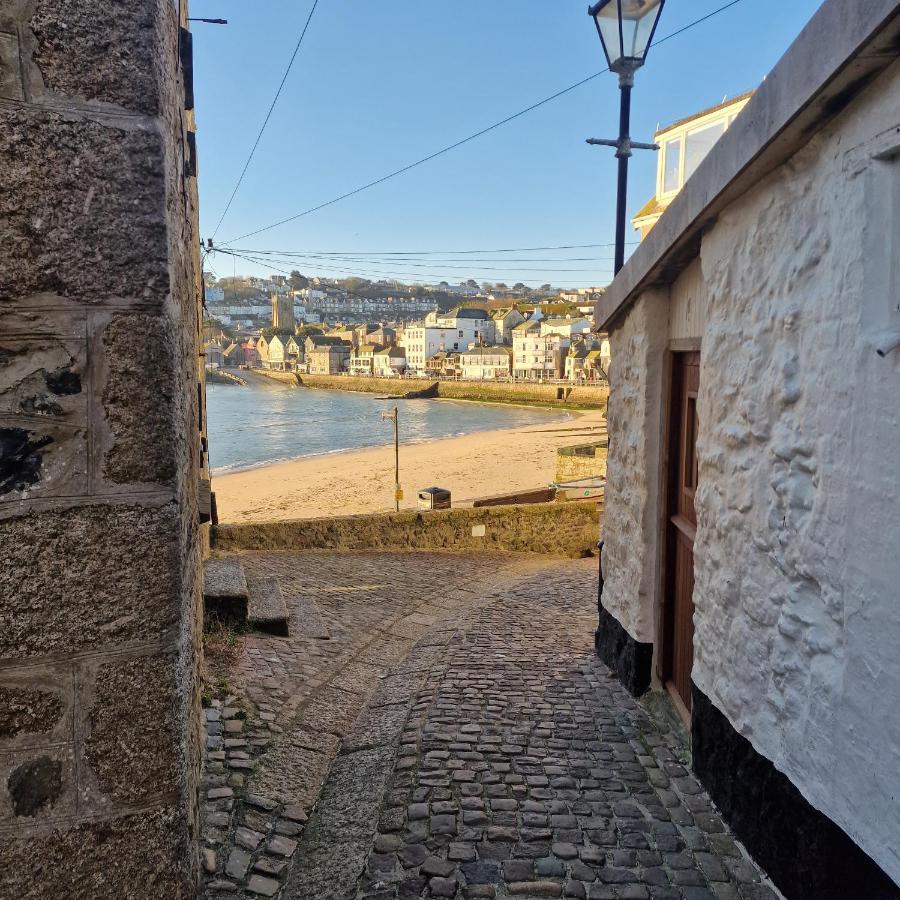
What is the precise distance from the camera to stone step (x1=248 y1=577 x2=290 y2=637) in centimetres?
657

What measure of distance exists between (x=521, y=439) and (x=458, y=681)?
3928 cm

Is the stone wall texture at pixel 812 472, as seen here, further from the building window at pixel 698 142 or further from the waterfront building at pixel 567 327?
the waterfront building at pixel 567 327

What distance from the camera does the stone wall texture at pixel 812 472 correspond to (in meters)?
2.27

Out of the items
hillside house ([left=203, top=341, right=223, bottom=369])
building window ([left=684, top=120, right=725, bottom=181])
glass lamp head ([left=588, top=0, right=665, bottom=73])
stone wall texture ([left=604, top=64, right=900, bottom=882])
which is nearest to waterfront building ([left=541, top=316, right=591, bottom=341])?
hillside house ([left=203, top=341, right=223, bottom=369])

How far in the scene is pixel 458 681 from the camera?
5438 mm

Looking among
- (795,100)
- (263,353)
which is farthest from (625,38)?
(263,353)

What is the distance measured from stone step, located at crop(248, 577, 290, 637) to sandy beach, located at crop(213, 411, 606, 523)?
11.5 m

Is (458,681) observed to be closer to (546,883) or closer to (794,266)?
(546,883)

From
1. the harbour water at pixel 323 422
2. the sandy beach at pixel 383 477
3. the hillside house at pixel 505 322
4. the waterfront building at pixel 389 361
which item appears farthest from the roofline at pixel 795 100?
the hillside house at pixel 505 322

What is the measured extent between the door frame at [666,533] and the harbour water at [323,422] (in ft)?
108

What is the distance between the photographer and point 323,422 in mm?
61469

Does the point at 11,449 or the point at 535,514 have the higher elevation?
the point at 11,449

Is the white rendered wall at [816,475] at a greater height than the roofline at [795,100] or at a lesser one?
lesser

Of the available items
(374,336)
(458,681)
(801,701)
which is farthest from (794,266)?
(374,336)
